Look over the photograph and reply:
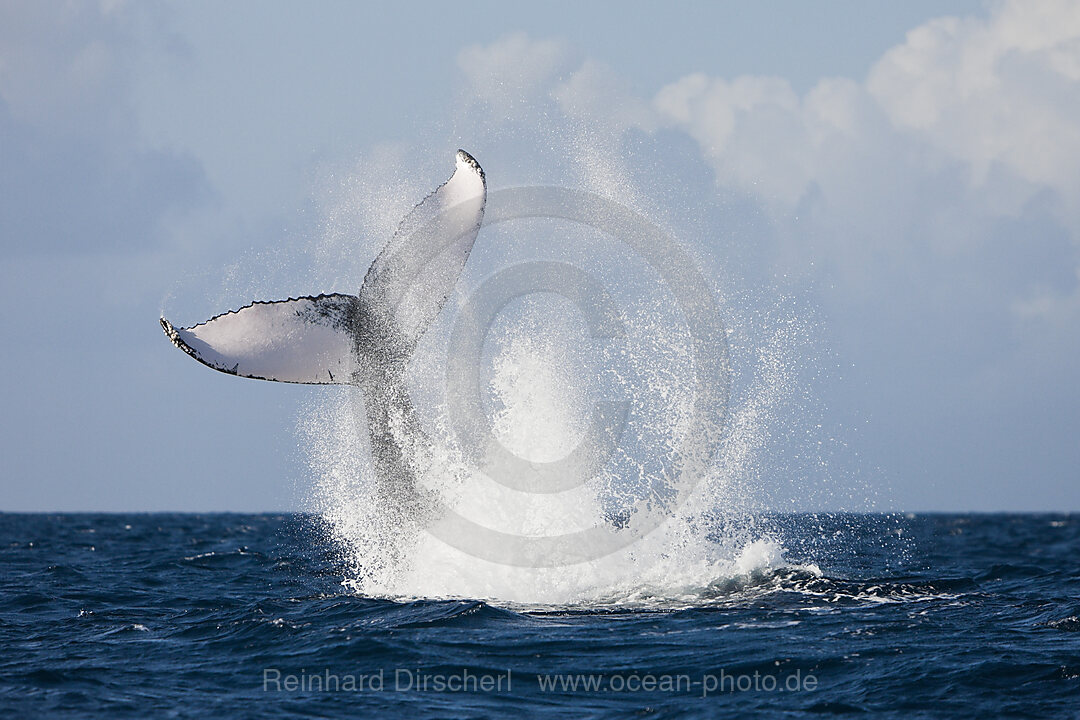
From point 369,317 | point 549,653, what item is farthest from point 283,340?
point 549,653

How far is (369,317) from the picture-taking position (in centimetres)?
1199

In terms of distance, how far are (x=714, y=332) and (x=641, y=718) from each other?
10957mm

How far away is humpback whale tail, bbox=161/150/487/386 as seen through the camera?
10586 mm

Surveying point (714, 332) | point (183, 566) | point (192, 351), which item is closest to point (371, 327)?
point (192, 351)

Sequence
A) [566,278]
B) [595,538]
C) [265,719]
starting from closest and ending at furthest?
[265,719]
[595,538]
[566,278]

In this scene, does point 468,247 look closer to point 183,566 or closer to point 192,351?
point 192,351

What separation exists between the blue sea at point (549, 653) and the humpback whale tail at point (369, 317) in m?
2.89

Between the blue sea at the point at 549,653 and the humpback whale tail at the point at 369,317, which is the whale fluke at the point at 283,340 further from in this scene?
the blue sea at the point at 549,653

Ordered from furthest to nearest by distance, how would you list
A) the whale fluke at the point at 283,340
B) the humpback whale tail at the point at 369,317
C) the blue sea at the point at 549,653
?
the humpback whale tail at the point at 369,317, the whale fluke at the point at 283,340, the blue sea at the point at 549,653

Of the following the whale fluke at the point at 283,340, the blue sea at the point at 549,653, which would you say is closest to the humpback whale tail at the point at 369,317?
the whale fluke at the point at 283,340

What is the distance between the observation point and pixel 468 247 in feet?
37.0

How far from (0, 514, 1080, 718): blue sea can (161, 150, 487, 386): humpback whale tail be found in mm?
2890

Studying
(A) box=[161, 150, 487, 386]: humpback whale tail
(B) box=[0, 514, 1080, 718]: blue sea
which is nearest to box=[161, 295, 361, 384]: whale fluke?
(A) box=[161, 150, 487, 386]: humpback whale tail

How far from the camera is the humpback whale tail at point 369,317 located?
10586mm
